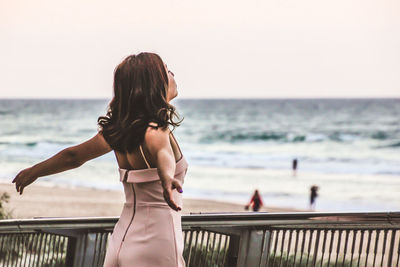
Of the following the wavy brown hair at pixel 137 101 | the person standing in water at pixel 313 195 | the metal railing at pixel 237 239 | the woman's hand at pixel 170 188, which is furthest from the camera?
the person standing in water at pixel 313 195

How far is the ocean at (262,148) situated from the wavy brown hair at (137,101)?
28543mm

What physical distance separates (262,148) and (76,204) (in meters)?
33.4

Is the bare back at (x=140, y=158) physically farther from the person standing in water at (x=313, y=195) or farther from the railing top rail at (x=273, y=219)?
the person standing in water at (x=313, y=195)

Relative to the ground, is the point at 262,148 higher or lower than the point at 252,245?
higher

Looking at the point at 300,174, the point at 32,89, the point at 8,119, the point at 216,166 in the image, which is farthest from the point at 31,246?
the point at 32,89

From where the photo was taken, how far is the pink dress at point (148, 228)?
3.21 meters

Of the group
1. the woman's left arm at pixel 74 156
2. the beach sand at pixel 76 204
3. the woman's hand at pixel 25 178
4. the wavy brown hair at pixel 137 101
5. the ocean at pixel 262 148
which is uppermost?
the ocean at pixel 262 148

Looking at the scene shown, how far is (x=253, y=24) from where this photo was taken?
93.8 metres

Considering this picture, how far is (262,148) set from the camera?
64375 millimetres

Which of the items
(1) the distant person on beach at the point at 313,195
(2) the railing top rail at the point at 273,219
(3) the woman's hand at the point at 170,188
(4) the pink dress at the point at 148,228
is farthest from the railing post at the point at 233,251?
(1) the distant person on beach at the point at 313,195

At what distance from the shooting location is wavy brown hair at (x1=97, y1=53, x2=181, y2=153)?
10.4 feet

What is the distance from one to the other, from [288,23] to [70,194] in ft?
203

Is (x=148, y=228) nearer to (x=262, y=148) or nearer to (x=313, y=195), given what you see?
(x=313, y=195)

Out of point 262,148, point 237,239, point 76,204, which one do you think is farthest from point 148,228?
point 262,148
